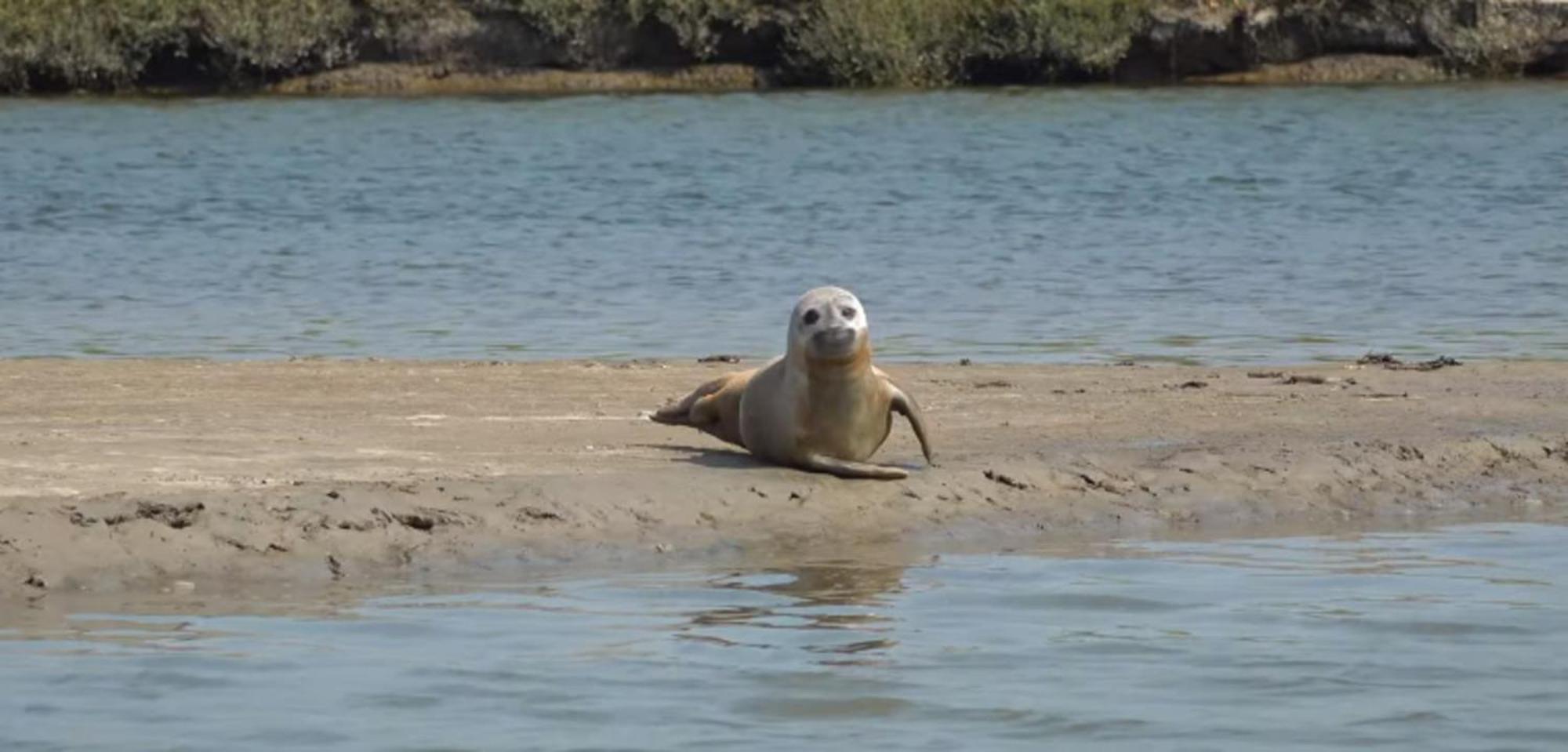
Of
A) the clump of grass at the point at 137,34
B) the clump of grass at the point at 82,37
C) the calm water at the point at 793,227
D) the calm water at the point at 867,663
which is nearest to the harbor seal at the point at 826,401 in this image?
the calm water at the point at 867,663

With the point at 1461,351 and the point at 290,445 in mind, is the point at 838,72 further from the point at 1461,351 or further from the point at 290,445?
the point at 290,445

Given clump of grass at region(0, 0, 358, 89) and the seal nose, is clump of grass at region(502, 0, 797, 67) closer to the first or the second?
clump of grass at region(0, 0, 358, 89)

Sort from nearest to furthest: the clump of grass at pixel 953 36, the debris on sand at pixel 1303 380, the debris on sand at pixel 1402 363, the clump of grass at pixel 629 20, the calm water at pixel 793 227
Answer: the debris on sand at pixel 1303 380
the debris on sand at pixel 1402 363
the calm water at pixel 793 227
the clump of grass at pixel 953 36
the clump of grass at pixel 629 20

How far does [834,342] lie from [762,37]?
33.7 m

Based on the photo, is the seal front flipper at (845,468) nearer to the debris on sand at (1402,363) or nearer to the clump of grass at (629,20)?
the debris on sand at (1402,363)

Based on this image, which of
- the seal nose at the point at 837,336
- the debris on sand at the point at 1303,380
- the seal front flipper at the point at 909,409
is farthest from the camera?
the debris on sand at the point at 1303,380

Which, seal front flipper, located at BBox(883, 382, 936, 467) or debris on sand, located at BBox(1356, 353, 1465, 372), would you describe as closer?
seal front flipper, located at BBox(883, 382, 936, 467)

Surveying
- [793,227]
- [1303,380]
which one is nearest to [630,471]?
[1303,380]

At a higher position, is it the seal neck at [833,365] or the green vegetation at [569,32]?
the seal neck at [833,365]

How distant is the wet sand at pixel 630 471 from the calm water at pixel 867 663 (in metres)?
0.42

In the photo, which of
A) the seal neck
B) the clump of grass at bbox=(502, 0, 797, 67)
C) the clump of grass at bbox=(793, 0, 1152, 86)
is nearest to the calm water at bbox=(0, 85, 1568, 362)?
the clump of grass at bbox=(793, 0, 1152, 86)

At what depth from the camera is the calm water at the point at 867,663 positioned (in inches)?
289

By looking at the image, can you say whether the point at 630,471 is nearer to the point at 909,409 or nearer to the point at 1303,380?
the point at 909,409

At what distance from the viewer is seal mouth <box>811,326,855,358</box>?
31.5ft
